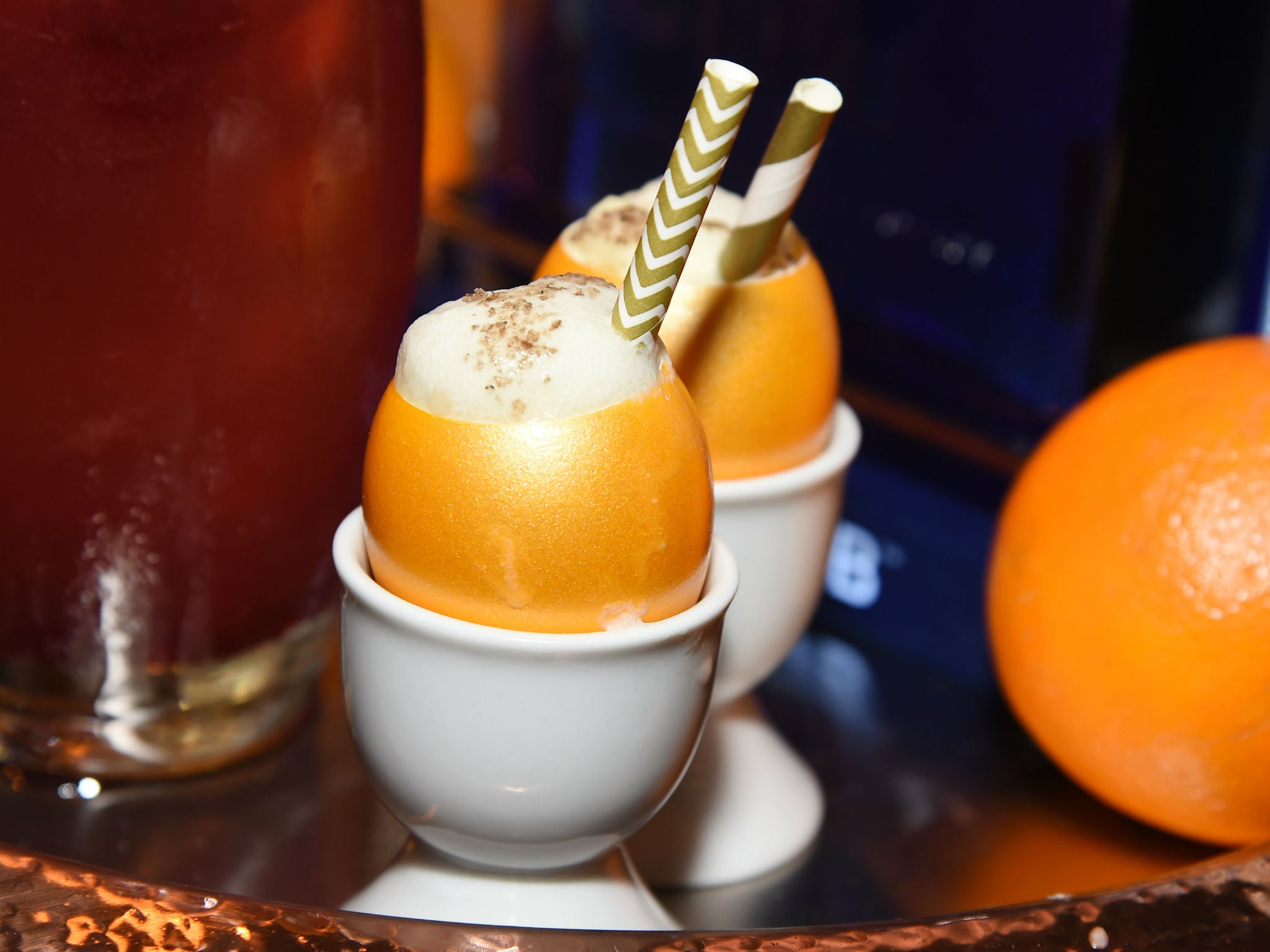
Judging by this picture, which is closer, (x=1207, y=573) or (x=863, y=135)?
(x=1207, y=573)

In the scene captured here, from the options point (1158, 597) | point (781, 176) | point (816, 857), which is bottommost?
point (816, 857)

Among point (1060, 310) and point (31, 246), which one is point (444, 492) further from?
point (1060, 310)

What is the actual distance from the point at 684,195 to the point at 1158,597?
21 centimetres

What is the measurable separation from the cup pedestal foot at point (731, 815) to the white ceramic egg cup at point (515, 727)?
0.08 meters

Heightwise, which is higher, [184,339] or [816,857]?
[184,339]

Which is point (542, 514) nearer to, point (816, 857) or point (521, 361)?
point (521, 361)

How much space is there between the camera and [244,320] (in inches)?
15.1

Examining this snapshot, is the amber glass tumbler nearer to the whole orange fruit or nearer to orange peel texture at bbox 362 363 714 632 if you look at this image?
orange peel texture at bbox 362 363 714 632

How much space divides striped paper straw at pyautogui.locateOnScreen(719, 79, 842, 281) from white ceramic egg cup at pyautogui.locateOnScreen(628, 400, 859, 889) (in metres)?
0.06

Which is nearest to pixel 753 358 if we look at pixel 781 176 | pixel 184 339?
pixel 781 176

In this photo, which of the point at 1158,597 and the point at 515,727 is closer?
the point at 515,727

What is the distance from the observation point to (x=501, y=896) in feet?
1.13

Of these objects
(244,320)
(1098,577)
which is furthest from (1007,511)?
(244,320)

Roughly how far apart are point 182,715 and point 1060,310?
39cm
